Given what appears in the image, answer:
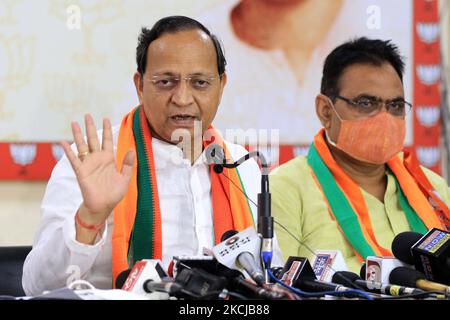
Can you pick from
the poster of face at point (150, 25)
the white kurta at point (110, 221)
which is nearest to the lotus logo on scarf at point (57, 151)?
the poster of face at point (150, 25)

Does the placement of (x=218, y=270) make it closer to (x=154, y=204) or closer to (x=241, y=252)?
(x=241, y=252)

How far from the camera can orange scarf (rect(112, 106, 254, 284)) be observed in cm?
217

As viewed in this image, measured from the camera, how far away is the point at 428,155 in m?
3.44

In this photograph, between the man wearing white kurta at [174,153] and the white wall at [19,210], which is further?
the white wall at [19,210]

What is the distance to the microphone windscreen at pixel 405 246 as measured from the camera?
1715mm

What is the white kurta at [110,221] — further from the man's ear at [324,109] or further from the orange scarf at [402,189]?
the man's ear at [324,109]

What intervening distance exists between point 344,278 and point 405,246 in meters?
0.20

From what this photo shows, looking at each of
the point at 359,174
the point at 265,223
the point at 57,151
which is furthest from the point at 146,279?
the point at 57,151

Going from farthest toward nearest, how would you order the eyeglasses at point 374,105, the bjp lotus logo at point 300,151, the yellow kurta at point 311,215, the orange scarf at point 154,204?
the bjp lotus logo at point 300,151 → the eyeglasses at point 374,105 → the yellow kurta at point 311,215 → the orange scarf at point 154,204

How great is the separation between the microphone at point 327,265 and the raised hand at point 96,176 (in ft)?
1.68

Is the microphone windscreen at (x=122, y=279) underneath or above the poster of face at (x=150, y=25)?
underneath

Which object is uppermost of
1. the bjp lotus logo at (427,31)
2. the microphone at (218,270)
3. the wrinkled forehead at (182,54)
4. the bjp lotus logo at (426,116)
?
the bjp lotus logo at (427,31)

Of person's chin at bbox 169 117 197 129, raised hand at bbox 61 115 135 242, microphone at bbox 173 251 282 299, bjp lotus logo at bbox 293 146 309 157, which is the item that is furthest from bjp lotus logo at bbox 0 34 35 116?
microphone at bbox 173 251 282 299
